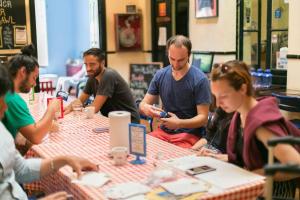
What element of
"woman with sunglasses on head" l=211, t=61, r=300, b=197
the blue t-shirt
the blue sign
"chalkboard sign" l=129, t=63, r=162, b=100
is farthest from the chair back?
"chalkboard sign" l=129, t=63, r=162, b=100

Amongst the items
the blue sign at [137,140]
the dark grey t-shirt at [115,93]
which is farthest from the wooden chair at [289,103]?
the blue sign at [137,140]

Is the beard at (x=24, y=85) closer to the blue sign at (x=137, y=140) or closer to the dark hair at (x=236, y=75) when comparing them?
the blue sign at (x=137, y=140)

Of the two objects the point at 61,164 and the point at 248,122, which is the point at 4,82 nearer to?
the point at 61,164

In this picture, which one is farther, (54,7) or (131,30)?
(54,7)

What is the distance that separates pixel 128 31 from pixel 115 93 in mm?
3418

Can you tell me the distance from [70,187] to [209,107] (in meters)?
1.61

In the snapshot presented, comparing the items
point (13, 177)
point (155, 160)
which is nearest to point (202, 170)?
point (155, 160)

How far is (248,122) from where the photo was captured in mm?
1937

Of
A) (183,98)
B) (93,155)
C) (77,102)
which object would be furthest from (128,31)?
(93,155)

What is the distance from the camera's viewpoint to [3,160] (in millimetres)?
1812

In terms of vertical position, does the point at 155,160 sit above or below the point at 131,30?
below

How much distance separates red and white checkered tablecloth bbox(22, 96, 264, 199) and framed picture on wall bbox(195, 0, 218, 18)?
303cm

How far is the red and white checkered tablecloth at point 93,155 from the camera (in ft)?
6.14

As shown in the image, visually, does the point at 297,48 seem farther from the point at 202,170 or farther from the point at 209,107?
the point at 202,170
